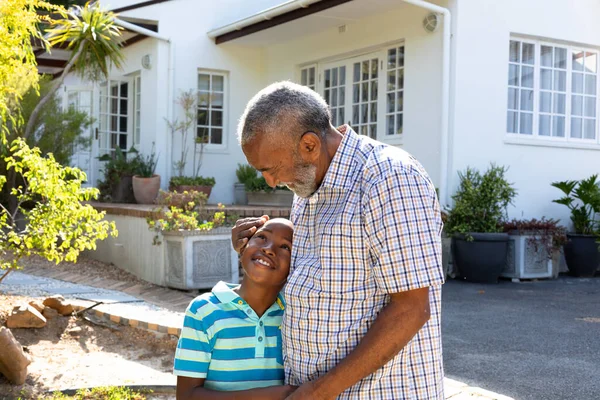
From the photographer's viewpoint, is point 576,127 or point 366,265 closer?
point 366,265

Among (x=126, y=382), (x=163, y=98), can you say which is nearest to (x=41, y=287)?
(x=126, y=382)

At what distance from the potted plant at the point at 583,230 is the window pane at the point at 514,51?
1781 millimetres

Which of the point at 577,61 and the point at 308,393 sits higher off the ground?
the point at 577,61

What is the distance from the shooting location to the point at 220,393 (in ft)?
6.06

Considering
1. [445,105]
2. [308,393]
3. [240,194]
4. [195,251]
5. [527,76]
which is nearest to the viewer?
[308,393]

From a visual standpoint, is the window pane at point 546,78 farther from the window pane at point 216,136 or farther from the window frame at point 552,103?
the window pane at point 216,136

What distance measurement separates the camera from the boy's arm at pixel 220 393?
5.88ft

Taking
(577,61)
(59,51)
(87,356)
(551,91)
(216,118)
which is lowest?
(87,356)

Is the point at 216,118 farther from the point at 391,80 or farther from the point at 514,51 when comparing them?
the point at 514,51

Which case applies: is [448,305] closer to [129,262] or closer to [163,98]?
[129,262]

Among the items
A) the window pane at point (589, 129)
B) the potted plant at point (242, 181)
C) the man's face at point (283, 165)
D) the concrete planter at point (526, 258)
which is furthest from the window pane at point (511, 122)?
the man's face at point (283, 165)

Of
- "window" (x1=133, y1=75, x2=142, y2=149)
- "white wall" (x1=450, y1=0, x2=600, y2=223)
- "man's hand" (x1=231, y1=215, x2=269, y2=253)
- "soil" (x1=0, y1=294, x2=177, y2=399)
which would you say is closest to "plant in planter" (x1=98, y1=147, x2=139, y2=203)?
"window" (x1=133, y1=75, x2=142, y2=149)

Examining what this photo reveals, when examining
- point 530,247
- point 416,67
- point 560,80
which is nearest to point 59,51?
point 416,67

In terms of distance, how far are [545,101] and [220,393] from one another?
9.36 m
